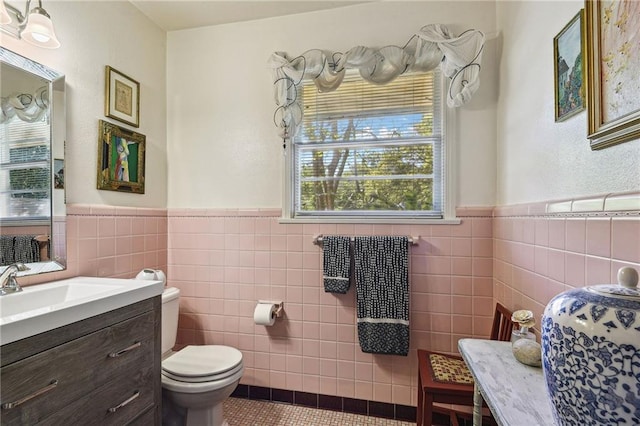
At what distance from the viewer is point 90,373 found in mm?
1057

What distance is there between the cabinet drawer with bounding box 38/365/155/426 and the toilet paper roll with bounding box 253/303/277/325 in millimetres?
653

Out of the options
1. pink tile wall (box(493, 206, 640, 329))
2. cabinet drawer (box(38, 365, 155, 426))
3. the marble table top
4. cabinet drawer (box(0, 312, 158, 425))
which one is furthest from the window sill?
cabinet drawer (box(38, 365, 155, 426))

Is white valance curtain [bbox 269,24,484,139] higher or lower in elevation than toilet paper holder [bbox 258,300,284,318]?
higher

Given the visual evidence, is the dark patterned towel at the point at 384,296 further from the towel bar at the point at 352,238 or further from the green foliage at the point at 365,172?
the green foliage at the point at 365,172

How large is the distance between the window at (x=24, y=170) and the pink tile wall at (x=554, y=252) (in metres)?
2.14

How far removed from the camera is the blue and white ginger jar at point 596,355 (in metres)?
0.50

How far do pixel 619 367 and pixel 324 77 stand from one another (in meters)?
1.80

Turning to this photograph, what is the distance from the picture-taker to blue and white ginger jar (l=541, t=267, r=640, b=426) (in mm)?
502

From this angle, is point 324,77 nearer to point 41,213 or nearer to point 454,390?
point 41,213

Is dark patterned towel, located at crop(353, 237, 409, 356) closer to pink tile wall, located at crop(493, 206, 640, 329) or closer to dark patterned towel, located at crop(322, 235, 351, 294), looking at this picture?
dark patterned towel, located at crop(322, 235, 351, 294)

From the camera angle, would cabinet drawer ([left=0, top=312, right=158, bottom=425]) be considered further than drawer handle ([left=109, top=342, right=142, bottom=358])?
No

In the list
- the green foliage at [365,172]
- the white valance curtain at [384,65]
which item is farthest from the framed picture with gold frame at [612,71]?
the green foliage at [365,172]

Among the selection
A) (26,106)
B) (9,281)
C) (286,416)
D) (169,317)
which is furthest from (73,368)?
(286,416)

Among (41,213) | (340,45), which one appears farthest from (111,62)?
(340,45)
